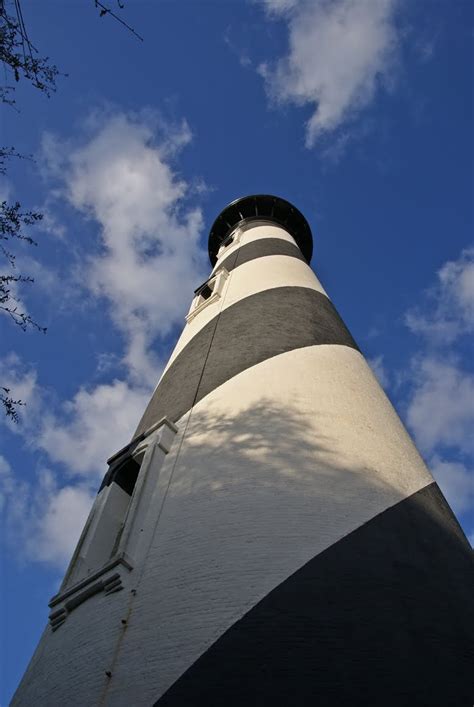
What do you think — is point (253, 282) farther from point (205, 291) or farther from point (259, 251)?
point (259, 251)

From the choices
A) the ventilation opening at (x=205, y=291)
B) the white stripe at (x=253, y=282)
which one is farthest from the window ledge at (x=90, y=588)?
the ventilation opening at (x=205, y=291)

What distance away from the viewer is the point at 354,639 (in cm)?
312

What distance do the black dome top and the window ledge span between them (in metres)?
11.9

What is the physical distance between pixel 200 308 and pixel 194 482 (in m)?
4.77

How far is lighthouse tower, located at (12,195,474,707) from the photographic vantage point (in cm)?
301

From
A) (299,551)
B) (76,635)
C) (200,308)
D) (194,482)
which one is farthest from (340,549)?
(200,308)

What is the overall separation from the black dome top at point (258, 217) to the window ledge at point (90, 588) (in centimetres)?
1192

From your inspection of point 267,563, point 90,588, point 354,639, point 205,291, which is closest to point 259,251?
point 205,291

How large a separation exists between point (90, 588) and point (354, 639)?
75.6 inches

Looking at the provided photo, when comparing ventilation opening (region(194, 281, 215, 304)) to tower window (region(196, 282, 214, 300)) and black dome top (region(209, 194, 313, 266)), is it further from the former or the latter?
black dome top (region(209, 194, 313, 266))

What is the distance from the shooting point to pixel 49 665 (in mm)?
3732

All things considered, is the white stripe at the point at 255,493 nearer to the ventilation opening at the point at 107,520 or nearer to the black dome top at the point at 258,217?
the ventilation opening at the point at 107,520

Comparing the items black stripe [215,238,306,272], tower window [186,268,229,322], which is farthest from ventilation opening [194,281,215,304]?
black stripe [215,238,306,272]

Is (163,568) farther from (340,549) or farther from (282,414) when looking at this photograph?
(282,414)
